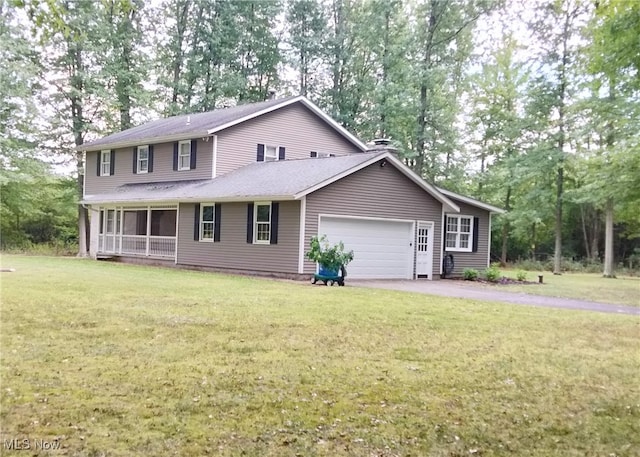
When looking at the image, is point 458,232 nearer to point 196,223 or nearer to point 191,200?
point 196,223

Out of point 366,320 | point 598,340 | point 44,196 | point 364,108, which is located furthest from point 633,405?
point 44,196

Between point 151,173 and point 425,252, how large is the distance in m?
11.4

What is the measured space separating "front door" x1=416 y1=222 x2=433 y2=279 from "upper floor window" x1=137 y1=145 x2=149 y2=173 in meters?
11.5

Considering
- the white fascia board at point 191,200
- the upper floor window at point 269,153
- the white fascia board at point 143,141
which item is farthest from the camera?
the upper floor window at point 269,153

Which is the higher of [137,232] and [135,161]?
[135,161]

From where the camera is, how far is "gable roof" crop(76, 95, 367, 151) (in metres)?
20.8

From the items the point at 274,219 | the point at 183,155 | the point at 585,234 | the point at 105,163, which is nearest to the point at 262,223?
the point at 274,219

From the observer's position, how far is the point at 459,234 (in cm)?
2058

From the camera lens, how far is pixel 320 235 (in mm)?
16172

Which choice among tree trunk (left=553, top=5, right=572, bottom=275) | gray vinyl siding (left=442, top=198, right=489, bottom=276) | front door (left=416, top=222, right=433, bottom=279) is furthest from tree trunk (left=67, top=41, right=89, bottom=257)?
tree trunk (left=553, top=5, right=572, bottom=275)

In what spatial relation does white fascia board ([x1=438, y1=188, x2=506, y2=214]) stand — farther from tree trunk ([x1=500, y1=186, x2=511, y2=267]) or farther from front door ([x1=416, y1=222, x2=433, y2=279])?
tree trunk ([x1=500, y1=186, x2=511, y2=267])

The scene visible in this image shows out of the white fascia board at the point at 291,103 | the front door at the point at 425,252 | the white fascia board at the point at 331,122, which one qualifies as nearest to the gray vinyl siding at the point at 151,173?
the white fascia board at the point at 291,103

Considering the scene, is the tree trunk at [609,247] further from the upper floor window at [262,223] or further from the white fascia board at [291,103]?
the upper floor window at [262,223]

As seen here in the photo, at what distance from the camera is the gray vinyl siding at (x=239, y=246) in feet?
52.5
